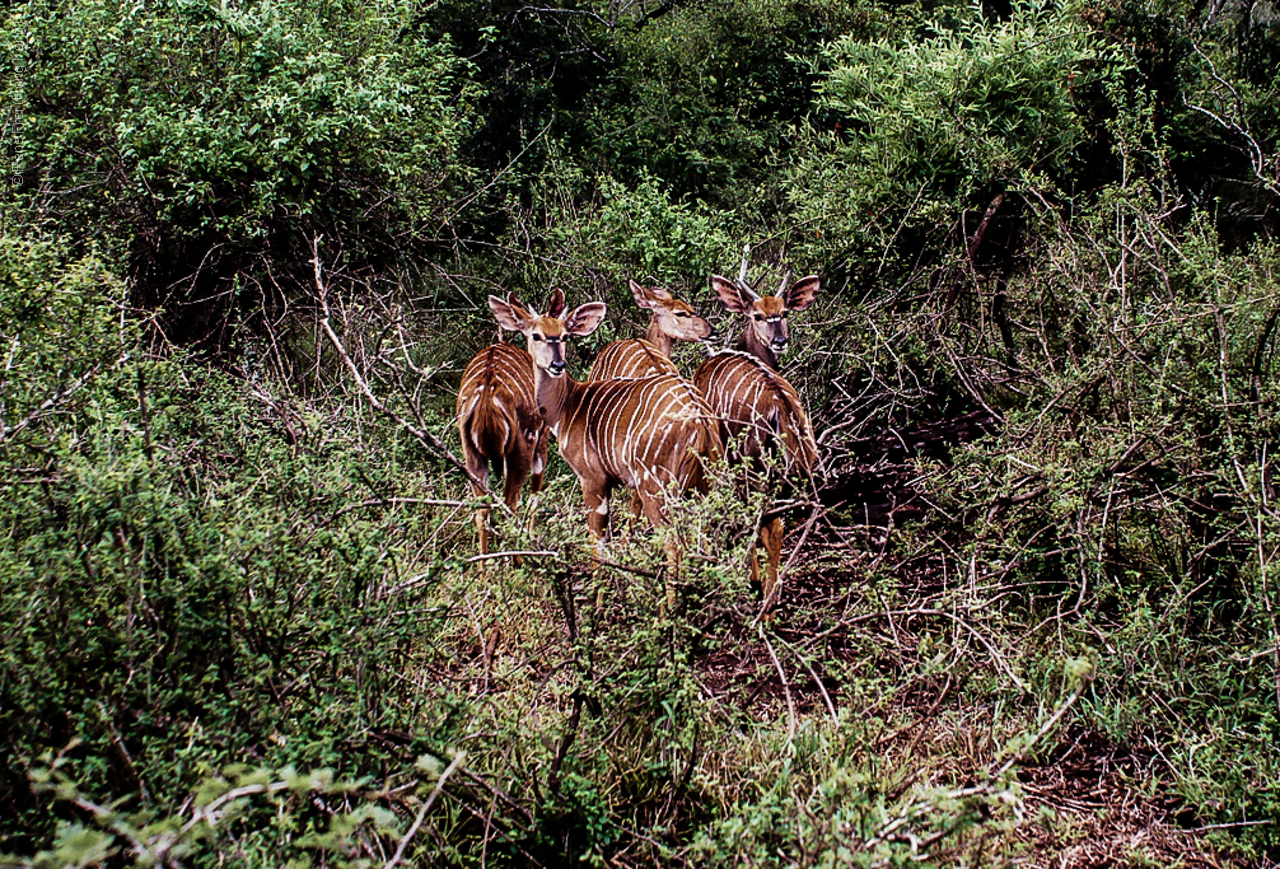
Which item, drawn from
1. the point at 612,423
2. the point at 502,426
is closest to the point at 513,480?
the point at 502,426

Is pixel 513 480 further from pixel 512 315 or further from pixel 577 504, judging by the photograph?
pixel 512 315

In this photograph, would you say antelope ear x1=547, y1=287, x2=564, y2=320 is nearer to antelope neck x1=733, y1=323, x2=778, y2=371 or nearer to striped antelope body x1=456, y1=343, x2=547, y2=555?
striped antelope body x1=456, y1=343, x2=547, y2=555

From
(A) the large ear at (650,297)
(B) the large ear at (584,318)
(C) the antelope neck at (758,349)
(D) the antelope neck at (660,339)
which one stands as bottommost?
(D) the antelope neck at (660,339)

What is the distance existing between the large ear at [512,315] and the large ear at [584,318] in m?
0.24

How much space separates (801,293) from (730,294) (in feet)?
1.44

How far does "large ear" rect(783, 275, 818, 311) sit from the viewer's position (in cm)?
620

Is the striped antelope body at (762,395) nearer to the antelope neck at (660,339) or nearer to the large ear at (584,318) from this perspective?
the antelope neck at (660,339)

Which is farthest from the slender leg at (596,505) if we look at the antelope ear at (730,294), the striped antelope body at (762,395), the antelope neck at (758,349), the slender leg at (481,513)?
the antelope ear at (730,294)

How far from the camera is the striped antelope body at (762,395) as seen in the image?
15.7ft

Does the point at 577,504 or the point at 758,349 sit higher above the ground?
the point at 758,349

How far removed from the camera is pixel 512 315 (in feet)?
18.3

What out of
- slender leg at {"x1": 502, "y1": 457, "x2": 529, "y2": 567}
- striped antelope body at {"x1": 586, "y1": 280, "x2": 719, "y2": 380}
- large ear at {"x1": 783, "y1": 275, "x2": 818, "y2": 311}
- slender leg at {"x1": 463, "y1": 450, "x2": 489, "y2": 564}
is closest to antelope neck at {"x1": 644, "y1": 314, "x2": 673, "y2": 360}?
striped antelope body at {"x1": 586, "y1": 280, "x2": 719, "y2": 380}

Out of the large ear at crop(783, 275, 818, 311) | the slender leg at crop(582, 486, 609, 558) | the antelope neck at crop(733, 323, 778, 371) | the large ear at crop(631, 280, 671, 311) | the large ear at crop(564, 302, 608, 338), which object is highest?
the large ear at crop(564, 302, 608, 338)

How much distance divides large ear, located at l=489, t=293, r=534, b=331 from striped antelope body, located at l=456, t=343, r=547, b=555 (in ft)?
0.79
